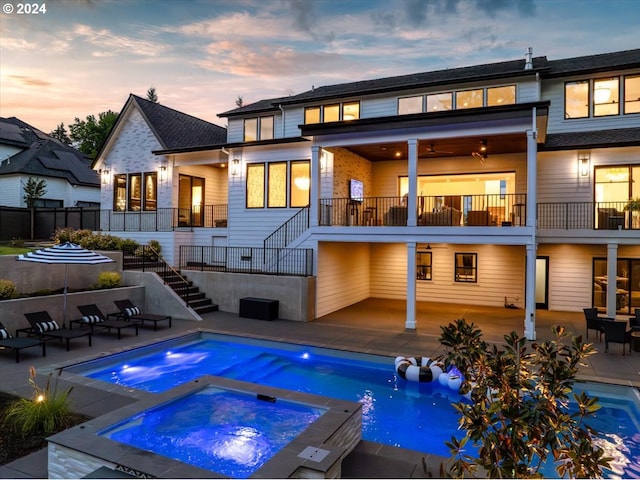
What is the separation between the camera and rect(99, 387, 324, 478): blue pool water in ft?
17.8

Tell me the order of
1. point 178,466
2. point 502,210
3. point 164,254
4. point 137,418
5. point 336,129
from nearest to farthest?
point 178,466 < point 137,418 < point 336,129 < point 502,210 < point 164,254

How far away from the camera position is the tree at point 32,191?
24.6m

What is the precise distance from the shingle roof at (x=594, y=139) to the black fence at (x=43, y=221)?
70.5ft

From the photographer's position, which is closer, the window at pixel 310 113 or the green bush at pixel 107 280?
the green bush at pixel 107 280

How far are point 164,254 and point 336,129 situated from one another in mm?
9503

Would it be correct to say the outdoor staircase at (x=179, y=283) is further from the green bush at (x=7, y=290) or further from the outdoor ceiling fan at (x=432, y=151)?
the outdoor ceiling fan at (x=432, y=151)

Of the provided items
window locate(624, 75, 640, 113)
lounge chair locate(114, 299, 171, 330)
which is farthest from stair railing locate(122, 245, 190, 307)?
window locate(624, 75, 640, 113)

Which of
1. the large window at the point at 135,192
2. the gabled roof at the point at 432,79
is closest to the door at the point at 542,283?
the gabled roof at the point at 432,79

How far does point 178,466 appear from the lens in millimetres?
4496

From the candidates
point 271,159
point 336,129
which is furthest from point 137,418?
point 271,159

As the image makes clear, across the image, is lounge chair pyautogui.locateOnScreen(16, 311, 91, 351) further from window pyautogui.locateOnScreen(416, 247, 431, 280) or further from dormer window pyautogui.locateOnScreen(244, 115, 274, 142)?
window pyautogui.locateOnScreen(416, 247, 431, 280)

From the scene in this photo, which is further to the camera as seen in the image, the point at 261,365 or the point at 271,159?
the point at 271,159

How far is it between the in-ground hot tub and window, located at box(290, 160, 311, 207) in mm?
10055

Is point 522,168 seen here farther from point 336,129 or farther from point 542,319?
point 336,129
